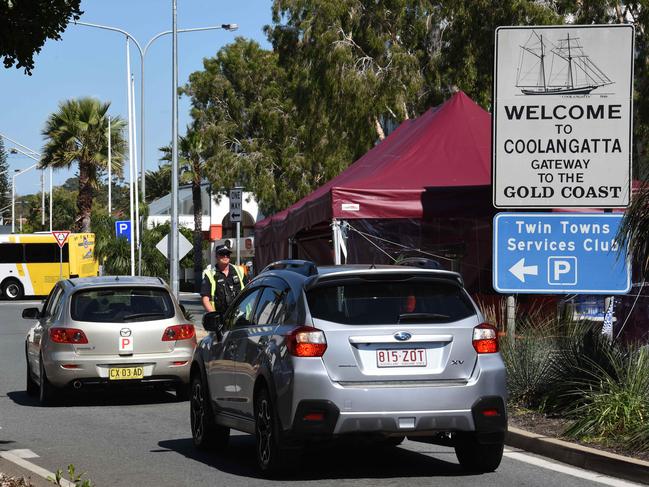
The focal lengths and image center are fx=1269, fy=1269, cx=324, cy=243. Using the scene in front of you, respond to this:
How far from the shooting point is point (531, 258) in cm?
1284

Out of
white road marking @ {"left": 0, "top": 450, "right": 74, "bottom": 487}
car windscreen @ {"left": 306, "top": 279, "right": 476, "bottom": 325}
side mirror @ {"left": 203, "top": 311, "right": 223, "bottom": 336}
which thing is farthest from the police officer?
car windscreen @ {"left": 306, "top": 279, "right": 476, "bottom": 325}

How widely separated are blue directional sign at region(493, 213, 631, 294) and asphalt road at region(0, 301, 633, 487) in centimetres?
253

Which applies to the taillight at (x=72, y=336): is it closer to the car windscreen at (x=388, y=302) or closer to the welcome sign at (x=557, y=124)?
the welcome sign at (x=557, y=124)

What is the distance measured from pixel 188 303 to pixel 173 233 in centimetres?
1912

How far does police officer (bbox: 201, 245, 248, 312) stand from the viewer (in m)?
16.8

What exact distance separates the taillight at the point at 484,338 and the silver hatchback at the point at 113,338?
251 inches

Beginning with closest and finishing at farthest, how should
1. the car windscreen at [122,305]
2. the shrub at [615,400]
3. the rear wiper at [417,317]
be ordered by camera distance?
the rear wiper at [417,317], the shrub at [615,400], the car windscreen at [122,305]

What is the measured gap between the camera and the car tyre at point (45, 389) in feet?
47.3

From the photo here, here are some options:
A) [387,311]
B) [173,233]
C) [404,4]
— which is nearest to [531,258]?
[387,311]

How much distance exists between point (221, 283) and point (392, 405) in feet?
28.1

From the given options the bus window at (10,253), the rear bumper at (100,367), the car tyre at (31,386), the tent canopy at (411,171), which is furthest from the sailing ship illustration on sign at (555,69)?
the bus window at (10,253)

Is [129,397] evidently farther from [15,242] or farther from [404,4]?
[15,242]

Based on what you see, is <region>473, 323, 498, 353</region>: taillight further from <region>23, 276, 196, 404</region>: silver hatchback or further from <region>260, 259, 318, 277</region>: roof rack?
<region>23, 276, 196, 404</region>: silver hatchback

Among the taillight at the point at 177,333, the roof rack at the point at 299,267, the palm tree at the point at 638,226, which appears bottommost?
A: the taillight at the point at 177,333
